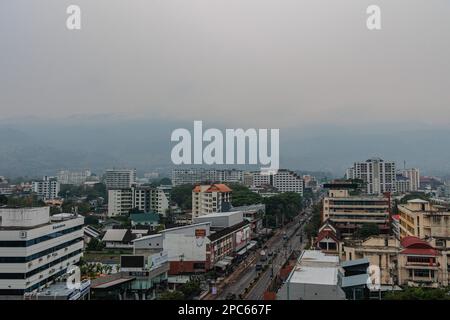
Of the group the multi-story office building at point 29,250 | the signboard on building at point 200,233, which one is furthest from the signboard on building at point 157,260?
the multi-story office building at point 29,250

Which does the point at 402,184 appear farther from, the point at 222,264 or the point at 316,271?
the point at 316,271

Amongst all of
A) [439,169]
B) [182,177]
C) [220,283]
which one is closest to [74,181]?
[182,177]

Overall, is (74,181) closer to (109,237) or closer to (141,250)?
(109,237)

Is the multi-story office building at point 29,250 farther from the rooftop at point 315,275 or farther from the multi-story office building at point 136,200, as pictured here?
the multi-story office building at point 136,200

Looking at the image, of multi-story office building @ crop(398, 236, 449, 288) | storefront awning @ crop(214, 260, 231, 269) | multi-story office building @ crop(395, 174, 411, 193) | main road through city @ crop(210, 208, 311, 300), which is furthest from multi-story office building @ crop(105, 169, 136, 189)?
multi-story office building @ crop(398, 236, 449, 288)

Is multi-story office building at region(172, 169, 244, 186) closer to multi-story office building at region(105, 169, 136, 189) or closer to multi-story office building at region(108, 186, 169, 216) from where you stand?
multi-story office building at region(108, 186, 169, 216)
